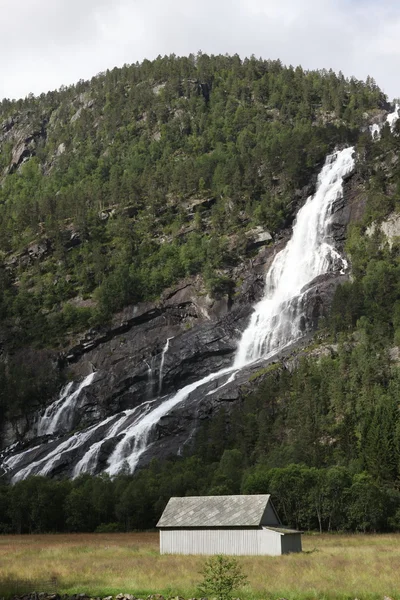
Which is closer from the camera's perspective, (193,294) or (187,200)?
(193,294)

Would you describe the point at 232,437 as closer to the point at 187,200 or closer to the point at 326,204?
the point at 326,204

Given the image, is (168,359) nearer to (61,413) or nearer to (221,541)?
(61,413)

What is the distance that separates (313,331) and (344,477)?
48271 millimetres

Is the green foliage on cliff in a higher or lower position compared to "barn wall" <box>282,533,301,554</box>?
higher

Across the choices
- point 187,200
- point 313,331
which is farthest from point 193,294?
point 187,200

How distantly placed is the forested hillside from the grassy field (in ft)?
77.7

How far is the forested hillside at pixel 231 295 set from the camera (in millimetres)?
81625

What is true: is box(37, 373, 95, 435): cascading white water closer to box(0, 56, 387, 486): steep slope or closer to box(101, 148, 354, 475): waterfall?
box(0, 56, 387, 486): steep slope

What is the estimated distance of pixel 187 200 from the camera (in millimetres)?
185125

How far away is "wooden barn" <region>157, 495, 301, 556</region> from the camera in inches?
2050

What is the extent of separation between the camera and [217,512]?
5491cm

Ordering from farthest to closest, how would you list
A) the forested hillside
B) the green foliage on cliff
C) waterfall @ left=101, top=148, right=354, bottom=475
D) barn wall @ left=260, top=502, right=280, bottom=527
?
the green foliage on cliff
waterfall @ left=101, top=148, right=354, bottom=475
the forested hillside
barn wall @ left=260, top=502, right=280, bottom=527

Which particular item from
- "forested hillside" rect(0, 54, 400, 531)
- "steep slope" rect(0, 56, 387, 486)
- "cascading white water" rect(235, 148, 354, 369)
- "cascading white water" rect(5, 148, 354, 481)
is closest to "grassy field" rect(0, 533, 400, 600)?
"forested hillside" rect(0, 54, 400, 531)


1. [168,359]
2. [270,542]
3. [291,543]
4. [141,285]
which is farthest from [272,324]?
[270,542]
